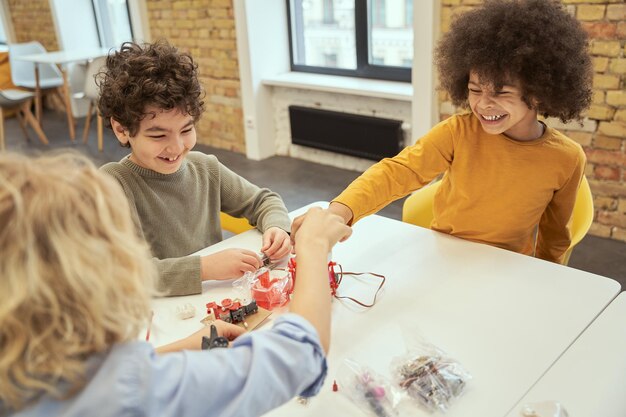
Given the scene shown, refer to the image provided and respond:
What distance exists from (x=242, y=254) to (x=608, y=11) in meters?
2.30

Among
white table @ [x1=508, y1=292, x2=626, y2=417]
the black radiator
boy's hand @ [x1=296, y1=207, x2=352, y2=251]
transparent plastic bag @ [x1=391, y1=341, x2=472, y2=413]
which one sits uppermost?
boy's hand @ [x1=296, y1=207, x2=352, y2=251]

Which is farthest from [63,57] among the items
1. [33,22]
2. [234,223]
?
[234,223]

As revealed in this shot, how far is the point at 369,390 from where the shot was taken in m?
0.94

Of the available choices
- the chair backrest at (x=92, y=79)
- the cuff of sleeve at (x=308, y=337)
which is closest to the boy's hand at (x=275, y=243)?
the cuff of sleeve at (x=308, y=337)

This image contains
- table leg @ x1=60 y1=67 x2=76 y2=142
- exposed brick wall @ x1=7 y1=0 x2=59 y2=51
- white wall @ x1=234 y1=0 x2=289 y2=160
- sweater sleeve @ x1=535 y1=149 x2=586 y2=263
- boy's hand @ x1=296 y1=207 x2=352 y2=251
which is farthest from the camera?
exposed brick wall @ x1=7 y1=0 x2=59 y2=51

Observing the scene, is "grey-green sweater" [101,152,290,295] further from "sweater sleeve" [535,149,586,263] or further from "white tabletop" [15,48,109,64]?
"white tabletop" [15,48,109,64]

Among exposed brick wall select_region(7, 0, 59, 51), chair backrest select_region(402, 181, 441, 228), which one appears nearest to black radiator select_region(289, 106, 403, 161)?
chair backrest select_region(402, 181, 441, 228)

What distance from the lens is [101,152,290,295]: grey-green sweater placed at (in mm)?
1534

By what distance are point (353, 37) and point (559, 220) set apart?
2.93 metres

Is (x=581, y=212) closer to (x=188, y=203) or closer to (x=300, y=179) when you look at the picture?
(x=188, y=203)

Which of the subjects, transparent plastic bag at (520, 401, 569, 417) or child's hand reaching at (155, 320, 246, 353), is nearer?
transparent plastic bag at (520, 401, 569, 417)

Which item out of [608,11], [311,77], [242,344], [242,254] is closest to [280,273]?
[242,254]

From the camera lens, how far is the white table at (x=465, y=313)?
3.18 feet

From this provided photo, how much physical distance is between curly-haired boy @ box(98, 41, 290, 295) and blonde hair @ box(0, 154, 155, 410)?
2.35 ft
